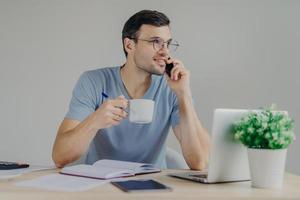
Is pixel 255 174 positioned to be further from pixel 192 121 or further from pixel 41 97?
pixel 41 97

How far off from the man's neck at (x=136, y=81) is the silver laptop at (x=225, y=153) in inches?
32.2

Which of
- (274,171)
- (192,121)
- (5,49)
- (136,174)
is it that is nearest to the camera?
(274,171)

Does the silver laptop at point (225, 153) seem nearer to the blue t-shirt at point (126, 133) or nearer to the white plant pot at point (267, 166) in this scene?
the white plant pot at point (267, 166)

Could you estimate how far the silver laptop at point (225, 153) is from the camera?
110 centimetres

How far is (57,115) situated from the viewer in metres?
→ 2.50

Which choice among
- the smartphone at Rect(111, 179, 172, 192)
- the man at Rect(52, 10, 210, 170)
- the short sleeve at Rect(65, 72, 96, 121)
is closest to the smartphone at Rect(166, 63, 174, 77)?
the man at Rect(52, 10, 210, 170)

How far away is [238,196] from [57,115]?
1.75 meters

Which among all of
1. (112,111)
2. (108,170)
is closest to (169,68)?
(112,111)

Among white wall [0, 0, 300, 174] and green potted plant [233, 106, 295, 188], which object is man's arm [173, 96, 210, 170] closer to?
green potted plant [233, 106, 295, 188]

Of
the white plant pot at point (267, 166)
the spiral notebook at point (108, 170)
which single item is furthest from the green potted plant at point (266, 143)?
the spiral notebook at point (108, 170)

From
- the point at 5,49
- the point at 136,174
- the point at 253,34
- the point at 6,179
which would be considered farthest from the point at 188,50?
the point at 6,179

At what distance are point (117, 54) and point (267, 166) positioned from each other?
1.62 m

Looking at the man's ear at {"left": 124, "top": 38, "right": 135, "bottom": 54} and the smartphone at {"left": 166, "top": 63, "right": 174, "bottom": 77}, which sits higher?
the man's ear at {"left": 124, "top": 38, "right": 135, "bottom": 54}

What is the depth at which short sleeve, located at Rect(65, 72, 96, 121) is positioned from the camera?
5.49 feet
